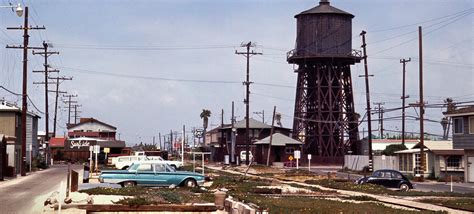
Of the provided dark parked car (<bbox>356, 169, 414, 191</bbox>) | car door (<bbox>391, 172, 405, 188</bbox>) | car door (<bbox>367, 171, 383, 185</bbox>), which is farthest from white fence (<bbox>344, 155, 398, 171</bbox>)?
car door (<bbox>391, 172, 405, 188</bbox>)

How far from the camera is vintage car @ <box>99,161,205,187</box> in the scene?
3844 centimetres

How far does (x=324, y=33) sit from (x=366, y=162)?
937 inches

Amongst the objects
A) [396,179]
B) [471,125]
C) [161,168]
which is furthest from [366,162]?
[161,168]

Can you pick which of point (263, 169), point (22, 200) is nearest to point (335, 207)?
point (22, 200)

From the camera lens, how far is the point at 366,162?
279 ft

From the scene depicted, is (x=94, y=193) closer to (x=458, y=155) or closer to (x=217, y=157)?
(x=458, y=155)

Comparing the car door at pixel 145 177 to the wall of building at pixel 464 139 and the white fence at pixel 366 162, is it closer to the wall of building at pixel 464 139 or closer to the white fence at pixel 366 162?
the wall of building at pixel 464 139

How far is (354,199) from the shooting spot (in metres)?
32.6

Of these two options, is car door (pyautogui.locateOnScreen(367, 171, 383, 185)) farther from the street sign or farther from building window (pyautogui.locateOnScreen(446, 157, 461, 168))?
the street sign

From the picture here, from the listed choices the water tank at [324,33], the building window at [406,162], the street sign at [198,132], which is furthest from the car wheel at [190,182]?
the street sign at [198,132]

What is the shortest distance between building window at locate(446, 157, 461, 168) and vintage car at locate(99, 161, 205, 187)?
109 ft

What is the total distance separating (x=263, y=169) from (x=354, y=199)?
1800 inches

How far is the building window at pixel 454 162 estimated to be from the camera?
212 ft

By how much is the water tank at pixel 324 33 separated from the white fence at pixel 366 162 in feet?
53.3
